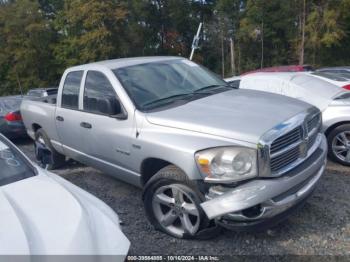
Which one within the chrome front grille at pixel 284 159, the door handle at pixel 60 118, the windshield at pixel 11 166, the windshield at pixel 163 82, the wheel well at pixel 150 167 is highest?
the windshield at pixel 163 82

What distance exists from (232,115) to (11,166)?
2.01m

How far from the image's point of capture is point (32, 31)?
90.4 ft

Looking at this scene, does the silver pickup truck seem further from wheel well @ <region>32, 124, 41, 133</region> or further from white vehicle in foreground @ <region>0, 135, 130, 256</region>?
wheel well @ <region>32, 124, 41, 133</region>

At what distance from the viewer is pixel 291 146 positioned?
3.35 m

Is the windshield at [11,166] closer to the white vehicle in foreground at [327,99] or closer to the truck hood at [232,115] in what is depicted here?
the truck hood at [232,115]

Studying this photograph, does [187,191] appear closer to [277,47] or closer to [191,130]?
[191,130]

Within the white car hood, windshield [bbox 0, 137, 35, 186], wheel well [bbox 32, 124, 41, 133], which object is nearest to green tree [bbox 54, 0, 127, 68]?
wheel well [bbox 32, 124, 41, 133]

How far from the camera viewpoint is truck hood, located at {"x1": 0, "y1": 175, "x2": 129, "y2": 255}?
6.92 ft

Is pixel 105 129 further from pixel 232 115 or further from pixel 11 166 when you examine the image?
pixel 232 115

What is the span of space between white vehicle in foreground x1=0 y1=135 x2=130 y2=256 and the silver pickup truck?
3.15ft

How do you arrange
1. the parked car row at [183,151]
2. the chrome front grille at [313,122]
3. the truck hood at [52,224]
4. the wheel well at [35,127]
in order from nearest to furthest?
the truck hood at [52,224]
the parked car row at [183,151]
the chrome front grille at [313,122]
the wheel well at [35,127]

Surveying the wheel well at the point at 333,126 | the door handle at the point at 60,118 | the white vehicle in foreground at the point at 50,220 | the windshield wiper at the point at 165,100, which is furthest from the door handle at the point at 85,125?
the wheel well at the point at 333,126

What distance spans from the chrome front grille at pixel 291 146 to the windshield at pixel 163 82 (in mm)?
1231

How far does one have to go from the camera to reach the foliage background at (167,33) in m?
A: 23.7
